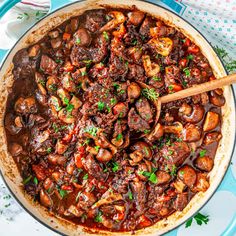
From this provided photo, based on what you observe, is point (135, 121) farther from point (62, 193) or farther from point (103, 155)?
point (62, 193)

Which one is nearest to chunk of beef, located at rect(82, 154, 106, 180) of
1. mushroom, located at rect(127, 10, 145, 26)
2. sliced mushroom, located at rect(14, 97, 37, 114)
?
sliced mushroom, located at rect(14, 97, 37, 114)

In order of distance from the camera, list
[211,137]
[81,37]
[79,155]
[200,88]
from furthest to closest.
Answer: [211,137]
[79,155]
[81,37]
[200,88]

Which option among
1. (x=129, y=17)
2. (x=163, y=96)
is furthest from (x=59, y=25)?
(x=163, y=96)

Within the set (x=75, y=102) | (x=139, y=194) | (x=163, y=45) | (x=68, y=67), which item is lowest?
(x=139, y=194)

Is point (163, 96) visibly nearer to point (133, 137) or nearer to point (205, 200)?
point (133, 137)

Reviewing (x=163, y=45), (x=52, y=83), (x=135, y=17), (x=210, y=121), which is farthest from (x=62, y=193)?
(x=135, y=17)

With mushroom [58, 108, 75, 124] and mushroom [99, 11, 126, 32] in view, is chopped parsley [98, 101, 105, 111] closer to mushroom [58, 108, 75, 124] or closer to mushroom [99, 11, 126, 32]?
mushroom [58, 108, 75, 124]
